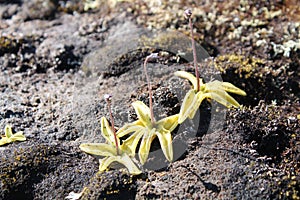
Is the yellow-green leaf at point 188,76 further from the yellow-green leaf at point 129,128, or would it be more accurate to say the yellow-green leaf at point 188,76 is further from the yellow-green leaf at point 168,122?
the yellow-green leaf at point 129,128

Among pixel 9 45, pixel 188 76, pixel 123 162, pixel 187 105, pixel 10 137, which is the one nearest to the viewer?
pixel 123 162

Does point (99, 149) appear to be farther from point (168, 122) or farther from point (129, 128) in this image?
point (168, 122)

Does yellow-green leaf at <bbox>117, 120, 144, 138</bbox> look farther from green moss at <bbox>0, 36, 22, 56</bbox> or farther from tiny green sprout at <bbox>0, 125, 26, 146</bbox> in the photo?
green moss at <bbox>0, 36, 22, 56</bbox>

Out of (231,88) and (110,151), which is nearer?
(110,151)

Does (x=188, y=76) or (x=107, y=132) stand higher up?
(x=188, y=76)

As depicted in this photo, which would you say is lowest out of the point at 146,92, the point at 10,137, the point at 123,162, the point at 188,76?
the point at 123,162

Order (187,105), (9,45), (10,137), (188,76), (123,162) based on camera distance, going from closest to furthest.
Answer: (123,162) < (187,105) < (10,137) < (188,76) < (9,45)

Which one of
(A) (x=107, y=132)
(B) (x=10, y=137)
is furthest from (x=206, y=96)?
(B) (x=10, y=137)

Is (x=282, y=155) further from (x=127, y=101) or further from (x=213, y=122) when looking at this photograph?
(x=127, y=101)
